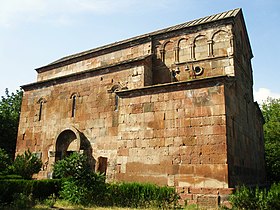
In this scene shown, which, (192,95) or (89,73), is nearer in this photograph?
(192,95)

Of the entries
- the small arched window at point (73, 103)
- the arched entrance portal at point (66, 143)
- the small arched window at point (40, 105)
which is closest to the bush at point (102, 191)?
the arched entrance portal at point (66, 143)

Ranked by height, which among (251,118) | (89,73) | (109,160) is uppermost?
(89,73)

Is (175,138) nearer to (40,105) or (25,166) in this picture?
(25,166)

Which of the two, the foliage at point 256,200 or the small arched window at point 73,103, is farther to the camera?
the small arched window at point 73,103

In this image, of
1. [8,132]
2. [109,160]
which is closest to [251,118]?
[109,160]

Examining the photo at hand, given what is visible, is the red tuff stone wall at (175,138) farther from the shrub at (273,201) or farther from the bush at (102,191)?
the shrub at (273,201)

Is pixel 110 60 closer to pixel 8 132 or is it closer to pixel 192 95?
pixel 192 95

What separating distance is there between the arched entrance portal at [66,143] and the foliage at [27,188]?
3.08 metres

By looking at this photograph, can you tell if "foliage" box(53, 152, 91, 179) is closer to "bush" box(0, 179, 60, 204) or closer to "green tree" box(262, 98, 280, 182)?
"bush" box(0, 179, 60, 204)

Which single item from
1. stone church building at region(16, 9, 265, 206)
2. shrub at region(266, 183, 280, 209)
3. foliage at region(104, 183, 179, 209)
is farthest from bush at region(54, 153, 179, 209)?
shrub at region(266, 183, 280, 209)

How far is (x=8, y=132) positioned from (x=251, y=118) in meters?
19.8

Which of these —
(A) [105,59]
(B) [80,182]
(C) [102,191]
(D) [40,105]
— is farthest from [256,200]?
(D) [40,105]

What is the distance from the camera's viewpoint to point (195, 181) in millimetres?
9695

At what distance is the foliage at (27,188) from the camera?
31.3 ft
